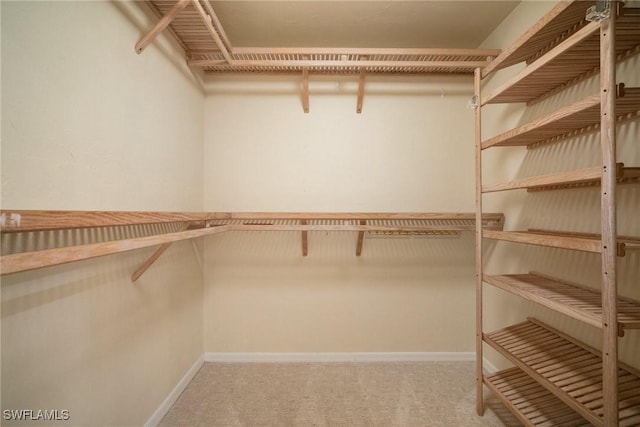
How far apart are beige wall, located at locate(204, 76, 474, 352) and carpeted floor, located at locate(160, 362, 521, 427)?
171 millimetres

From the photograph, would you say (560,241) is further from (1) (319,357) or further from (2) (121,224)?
(1) (319,357)

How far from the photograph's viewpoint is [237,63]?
186 centimetres

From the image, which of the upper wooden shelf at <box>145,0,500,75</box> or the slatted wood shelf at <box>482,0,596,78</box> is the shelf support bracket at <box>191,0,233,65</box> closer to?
the upper wooden shelf at <box>145,0,500,75</box>

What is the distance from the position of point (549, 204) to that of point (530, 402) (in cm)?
106

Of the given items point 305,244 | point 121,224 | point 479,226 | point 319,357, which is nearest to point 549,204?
point 479,226

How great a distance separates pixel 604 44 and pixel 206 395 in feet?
8.69

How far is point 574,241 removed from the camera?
0.98m

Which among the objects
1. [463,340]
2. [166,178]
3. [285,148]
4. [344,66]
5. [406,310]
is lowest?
[463,340]

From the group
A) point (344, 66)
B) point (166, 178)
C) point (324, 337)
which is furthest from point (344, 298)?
point (344, 66)

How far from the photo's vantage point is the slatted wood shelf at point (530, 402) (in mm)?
1237

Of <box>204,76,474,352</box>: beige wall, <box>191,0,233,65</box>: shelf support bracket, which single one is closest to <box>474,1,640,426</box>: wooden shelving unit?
<box>204,76,474,352</box>: beige wall

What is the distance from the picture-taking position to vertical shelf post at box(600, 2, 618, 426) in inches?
34.0

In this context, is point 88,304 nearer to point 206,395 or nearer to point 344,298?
point 206,395

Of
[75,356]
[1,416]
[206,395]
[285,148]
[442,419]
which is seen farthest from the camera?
[285,148]
